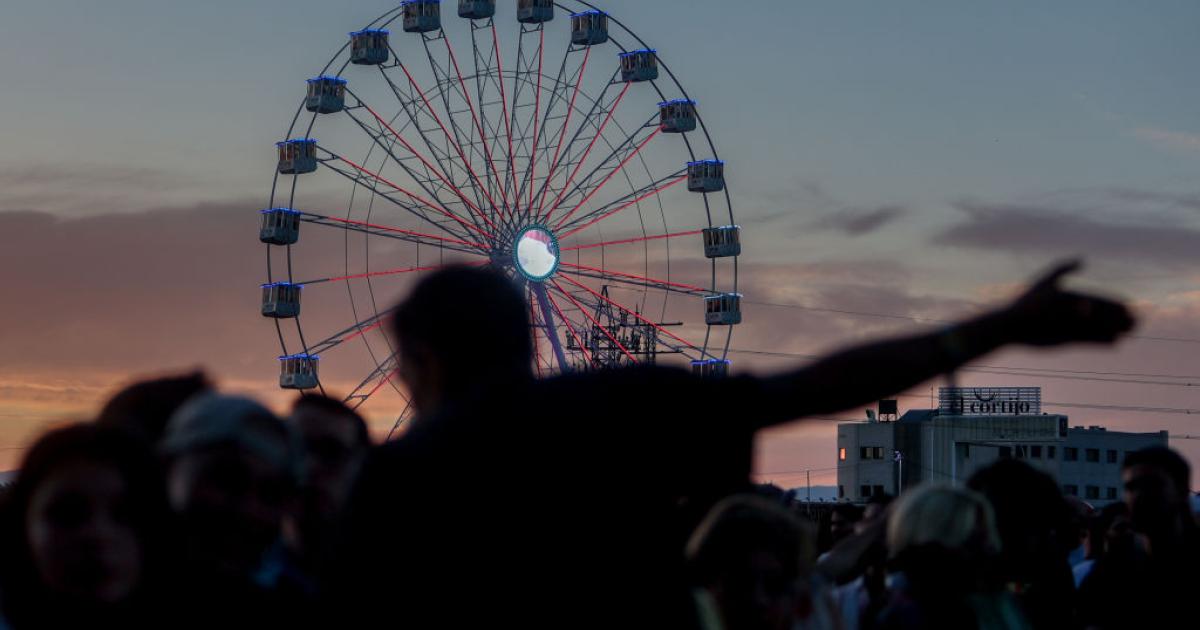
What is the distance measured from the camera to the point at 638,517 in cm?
337

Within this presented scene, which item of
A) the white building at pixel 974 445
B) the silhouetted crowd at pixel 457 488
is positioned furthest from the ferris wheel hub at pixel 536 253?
the white building at pixel 974 445

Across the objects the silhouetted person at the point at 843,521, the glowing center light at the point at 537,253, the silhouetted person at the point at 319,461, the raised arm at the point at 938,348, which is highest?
the glowing center light at the point at 537,253

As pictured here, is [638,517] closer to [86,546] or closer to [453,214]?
[86,546]

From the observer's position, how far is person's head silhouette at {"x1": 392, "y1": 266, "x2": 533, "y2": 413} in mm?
3527

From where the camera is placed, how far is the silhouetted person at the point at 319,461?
16.2 feet

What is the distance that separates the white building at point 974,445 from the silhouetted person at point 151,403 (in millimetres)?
95893

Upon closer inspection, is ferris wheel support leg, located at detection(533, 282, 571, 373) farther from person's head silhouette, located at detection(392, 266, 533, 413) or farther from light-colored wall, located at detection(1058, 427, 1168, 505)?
light-colored wall, located at detection(1058, 427, 1168, 505)

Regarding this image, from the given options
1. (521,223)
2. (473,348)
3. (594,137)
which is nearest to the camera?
(473,348)

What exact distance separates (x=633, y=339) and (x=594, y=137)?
34.3 ft

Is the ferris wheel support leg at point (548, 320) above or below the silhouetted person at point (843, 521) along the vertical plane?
above

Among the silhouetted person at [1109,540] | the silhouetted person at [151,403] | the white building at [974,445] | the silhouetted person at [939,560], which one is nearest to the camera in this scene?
the silhouetted person at [151,403]

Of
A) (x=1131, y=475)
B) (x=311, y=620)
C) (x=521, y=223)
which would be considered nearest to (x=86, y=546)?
(x=311, y=620)

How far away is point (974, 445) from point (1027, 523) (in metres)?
98.6

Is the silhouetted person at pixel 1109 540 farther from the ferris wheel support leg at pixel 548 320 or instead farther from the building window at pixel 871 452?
the building window at pixel 871 452
